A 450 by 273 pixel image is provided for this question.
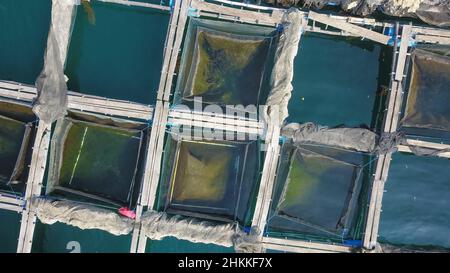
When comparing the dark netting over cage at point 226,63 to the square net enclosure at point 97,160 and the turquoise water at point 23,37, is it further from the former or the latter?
the turquoise water at point 23,37

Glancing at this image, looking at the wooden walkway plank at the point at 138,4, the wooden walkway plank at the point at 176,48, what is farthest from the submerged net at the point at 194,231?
the wooden walkway plank at the point at 138,4

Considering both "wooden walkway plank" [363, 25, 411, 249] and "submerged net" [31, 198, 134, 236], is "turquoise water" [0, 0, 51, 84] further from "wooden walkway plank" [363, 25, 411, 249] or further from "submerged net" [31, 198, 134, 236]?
"wooden walkway plank" [363, 25, 411, 249]

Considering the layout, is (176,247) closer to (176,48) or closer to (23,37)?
(176,48)

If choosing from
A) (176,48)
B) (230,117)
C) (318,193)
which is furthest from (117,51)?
(318,193)

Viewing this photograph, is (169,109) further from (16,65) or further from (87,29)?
(16,65)

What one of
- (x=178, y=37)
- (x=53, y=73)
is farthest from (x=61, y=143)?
(x=178, y=37)

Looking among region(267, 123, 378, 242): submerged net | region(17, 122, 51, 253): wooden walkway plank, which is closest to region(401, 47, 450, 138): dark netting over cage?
region(267, 123, 378, 242): submerged net
